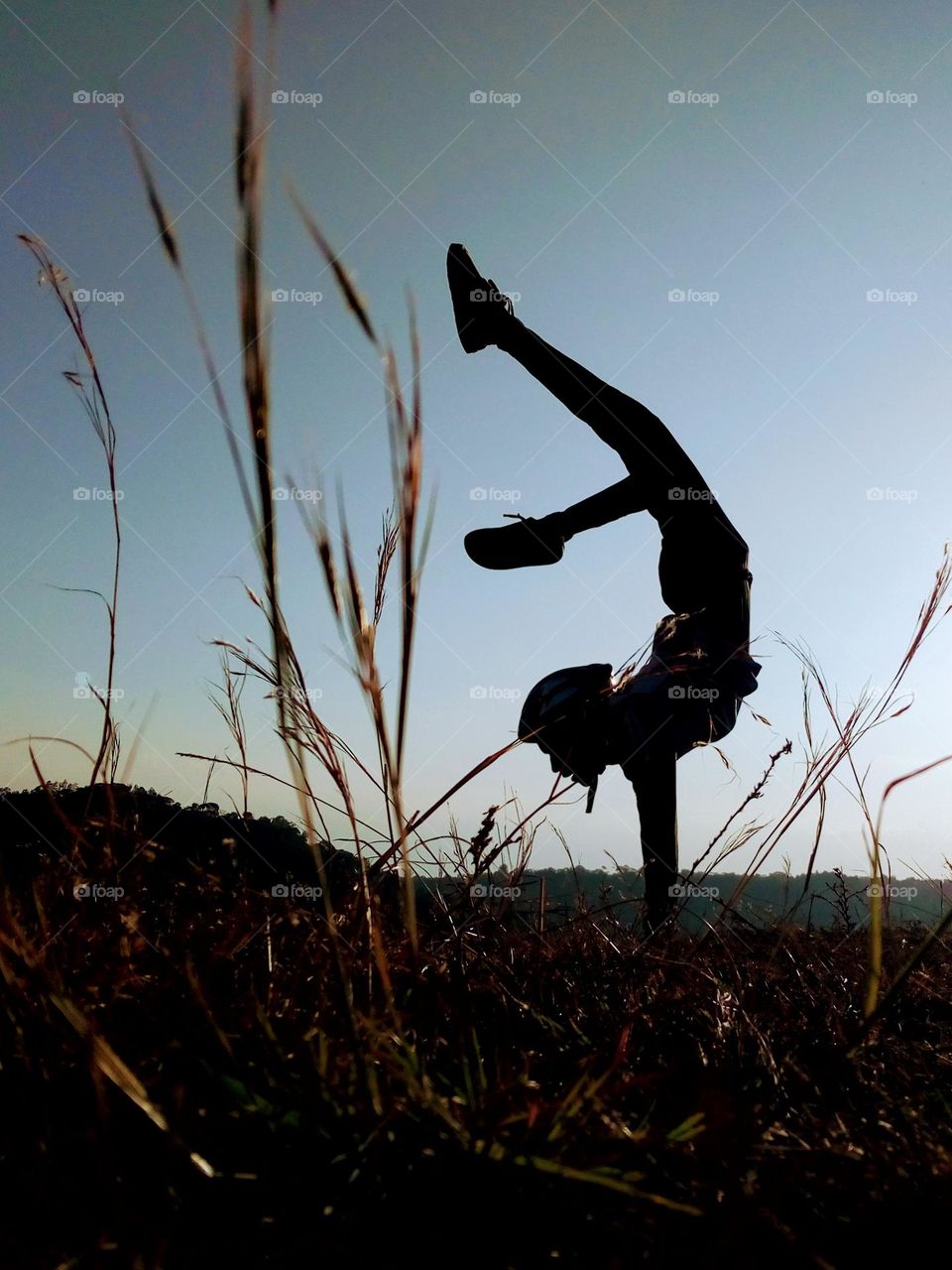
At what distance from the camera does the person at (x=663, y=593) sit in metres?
3.12

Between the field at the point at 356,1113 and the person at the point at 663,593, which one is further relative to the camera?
the person at the point at 663,593

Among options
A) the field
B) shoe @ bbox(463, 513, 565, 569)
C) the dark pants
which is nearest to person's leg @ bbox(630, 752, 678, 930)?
the dark pants

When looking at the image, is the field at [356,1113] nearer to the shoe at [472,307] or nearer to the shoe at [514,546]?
the shoe at [514,546]

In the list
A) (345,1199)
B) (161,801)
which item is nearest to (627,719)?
(345,1199)

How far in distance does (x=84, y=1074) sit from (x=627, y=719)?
251 cm

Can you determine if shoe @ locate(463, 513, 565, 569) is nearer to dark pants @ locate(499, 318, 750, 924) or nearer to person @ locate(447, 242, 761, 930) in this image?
person @ locate(447, 242, 761, 930)

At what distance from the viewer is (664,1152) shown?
0.94 m

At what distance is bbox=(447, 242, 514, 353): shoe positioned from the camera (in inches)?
121

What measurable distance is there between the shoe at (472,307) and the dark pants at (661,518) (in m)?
0.07

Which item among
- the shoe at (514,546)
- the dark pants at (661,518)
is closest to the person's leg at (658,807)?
the dark pants at (661,518)

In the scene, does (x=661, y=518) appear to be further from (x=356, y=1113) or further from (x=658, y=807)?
(x=356, y=1113)

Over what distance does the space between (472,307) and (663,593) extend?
140cm

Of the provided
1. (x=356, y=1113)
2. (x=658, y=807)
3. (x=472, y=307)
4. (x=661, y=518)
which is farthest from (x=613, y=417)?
(x=356, y=1113)

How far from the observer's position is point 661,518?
10.8ft
